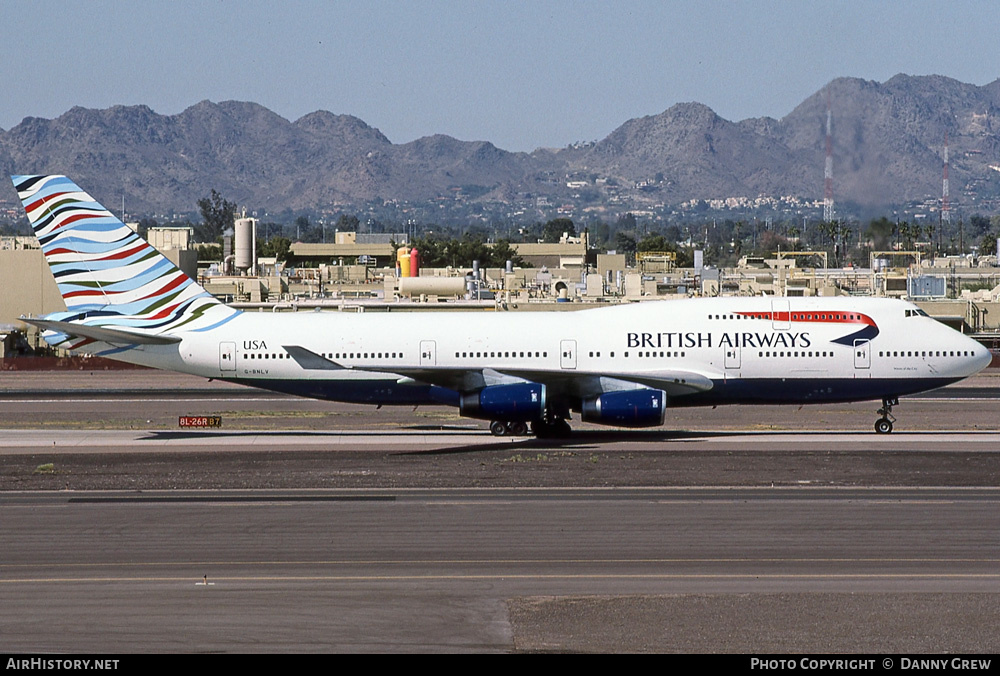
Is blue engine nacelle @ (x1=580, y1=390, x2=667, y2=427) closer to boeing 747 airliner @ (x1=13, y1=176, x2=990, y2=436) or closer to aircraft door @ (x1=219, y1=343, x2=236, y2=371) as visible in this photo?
boeing 747 airliner @ (x1=13, y1=176, x2=990, y2=436)

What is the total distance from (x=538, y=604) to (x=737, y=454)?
20180 millimetres

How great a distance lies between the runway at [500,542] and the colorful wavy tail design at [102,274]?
15.2 ft

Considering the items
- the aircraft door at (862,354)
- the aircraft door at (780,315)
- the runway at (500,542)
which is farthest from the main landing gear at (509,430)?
the aircraft door at (862,354)

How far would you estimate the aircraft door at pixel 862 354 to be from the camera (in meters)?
45.2

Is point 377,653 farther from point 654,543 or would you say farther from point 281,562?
point 654,543

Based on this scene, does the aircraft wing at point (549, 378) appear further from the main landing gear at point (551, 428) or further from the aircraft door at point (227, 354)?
the aircraft door at point (227, 354)

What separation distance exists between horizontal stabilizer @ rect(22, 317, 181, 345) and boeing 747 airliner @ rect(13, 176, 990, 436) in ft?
0.23

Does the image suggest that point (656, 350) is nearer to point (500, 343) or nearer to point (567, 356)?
point (567, 356)

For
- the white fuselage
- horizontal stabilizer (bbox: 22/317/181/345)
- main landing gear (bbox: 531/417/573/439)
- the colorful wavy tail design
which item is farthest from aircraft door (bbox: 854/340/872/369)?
horizontal stabilizer (bbox: 22/317/181/345)

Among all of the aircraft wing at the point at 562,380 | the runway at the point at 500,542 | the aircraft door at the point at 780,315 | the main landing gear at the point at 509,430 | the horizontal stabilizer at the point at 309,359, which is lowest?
the runway at the point at 500,542

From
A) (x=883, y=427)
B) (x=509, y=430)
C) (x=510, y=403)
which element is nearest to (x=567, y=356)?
(x=509, y=430)

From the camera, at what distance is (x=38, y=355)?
290 feet

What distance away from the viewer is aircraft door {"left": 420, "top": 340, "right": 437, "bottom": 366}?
151ft
